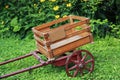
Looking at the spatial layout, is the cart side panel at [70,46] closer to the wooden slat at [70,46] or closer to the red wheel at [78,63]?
the wooden slat at [70,46]

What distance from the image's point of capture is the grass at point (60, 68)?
17.1 feet

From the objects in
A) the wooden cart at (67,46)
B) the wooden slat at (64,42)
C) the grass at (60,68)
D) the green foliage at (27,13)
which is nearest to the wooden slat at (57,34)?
the wooden cart at (67,46)

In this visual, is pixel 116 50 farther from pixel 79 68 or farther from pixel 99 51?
pixel 79 68

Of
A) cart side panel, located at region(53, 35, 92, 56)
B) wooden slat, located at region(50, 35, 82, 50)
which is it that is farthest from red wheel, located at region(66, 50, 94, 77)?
wooden slat, located at region(50, 35, 82, 50)

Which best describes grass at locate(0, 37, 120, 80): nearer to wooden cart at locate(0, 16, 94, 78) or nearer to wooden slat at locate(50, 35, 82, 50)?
wooden cart at locate(0, 16, 94, 78)

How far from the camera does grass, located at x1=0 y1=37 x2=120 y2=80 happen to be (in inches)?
206

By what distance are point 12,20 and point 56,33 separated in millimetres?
3017

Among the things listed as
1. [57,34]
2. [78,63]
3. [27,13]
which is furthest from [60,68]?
[27,13]

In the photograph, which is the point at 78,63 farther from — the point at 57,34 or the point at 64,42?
the point at 57,34

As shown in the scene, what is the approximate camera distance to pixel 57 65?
5.17 m

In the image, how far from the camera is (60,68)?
219 inches

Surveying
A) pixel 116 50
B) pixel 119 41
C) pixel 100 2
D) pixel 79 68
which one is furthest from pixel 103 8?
pixel 79 68

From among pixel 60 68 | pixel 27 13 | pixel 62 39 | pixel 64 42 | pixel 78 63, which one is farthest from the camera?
pixel 27 13

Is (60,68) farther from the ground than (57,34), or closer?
closer
